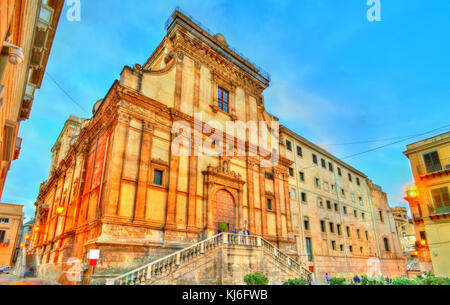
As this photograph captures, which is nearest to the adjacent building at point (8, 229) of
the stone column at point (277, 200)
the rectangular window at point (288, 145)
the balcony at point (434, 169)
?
the stone column at point (277, 200)

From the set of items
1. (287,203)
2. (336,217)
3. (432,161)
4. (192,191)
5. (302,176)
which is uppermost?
(302,176)

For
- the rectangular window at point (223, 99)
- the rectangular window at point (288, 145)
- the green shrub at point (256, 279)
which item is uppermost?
the rectangular window at point (223, 99)

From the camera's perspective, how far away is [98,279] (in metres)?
13.9

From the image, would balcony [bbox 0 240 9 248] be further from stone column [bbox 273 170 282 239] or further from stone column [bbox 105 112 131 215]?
stone column [bbox 273 170 282 239]

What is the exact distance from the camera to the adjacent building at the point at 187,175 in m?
17.3

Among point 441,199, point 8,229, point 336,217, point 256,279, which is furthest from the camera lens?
point 8,229

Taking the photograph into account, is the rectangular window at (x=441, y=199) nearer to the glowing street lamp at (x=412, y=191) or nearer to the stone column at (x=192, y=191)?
the glowing street lamp at (x=412, y=191)

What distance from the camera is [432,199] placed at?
79.8 ft

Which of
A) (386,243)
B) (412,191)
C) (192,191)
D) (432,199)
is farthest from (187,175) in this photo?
(386,243)

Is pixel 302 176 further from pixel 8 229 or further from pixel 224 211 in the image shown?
pixel 8 229

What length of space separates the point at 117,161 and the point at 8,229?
56.5 meters

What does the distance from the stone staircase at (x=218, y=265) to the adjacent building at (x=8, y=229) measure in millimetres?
57889
